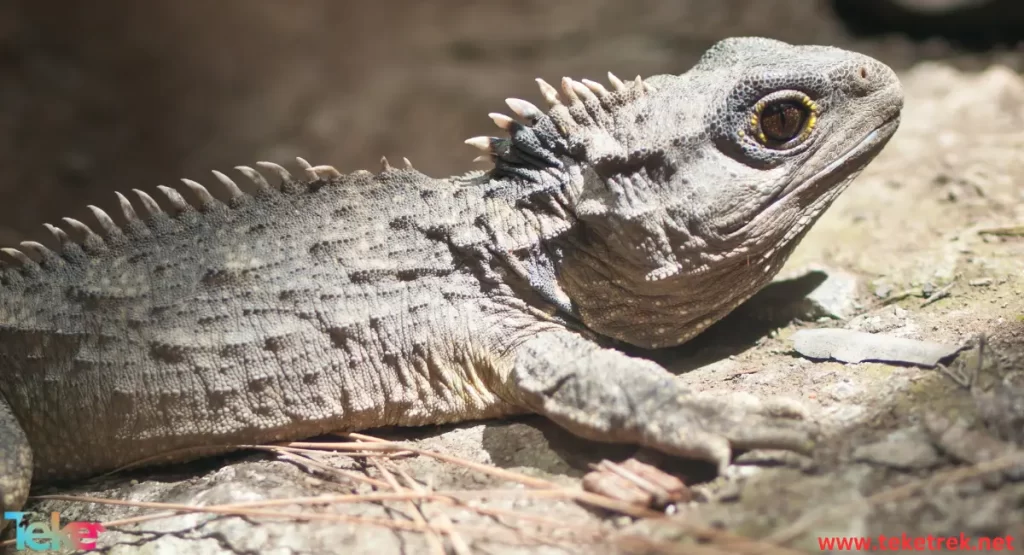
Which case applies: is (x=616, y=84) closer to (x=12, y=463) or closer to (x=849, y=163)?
(x=849, y=163)

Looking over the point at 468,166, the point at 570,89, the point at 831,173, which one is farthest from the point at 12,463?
the point at 468,166

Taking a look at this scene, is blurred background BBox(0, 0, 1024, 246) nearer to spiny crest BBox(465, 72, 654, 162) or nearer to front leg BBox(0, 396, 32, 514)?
spiny crest BBox(465, 72, 654, 162)

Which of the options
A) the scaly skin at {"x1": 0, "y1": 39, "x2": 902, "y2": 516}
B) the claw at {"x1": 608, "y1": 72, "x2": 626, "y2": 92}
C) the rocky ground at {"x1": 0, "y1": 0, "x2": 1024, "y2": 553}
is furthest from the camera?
the claw at {"x1": 608, "y1": 72, "x2": 626, "y2": 92}

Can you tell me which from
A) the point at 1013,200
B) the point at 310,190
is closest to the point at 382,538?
the point at 310,190

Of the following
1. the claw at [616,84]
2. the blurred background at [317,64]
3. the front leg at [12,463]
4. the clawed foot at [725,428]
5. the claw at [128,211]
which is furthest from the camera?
the blurred background at [317,64]

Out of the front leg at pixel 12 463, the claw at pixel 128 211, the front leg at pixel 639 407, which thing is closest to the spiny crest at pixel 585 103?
the front leg at pixel 639 407

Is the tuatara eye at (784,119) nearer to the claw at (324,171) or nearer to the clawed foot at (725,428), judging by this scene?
the clawed foot at (725,428)

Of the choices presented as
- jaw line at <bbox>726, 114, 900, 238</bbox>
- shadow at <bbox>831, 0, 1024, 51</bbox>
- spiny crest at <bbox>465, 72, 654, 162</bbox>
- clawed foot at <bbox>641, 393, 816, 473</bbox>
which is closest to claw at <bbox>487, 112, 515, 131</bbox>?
spiny crest at <bbox>465, 72, 654, 162</bbox>
